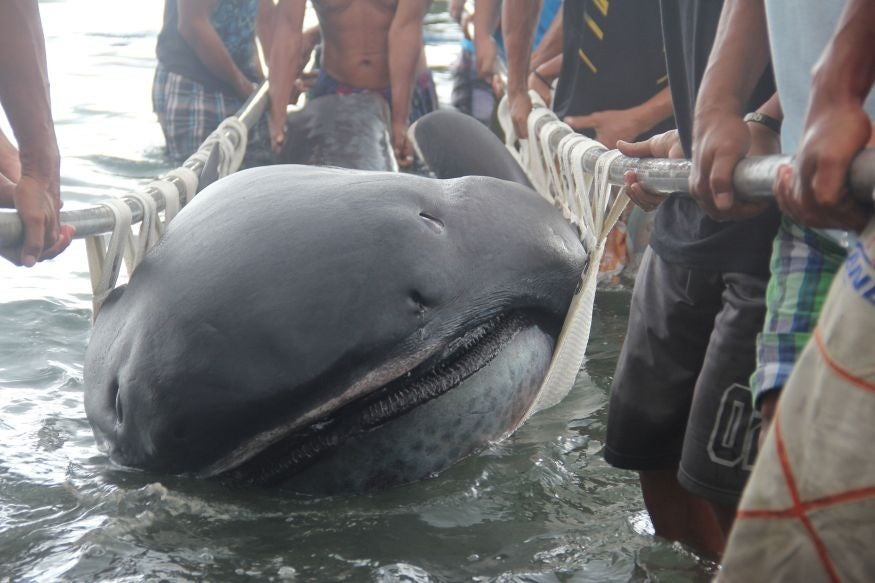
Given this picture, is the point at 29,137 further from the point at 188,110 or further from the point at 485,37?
the point at 188,110

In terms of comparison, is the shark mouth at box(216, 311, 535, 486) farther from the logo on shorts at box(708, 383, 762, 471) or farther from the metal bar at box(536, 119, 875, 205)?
the logo on shorts at box(708, 383, 762, 471)

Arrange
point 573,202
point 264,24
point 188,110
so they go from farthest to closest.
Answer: point 264,24, point 188,110, point 573,202

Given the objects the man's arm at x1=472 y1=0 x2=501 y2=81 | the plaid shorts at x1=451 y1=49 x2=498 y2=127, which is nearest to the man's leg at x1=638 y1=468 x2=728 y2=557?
the man's arm at x1=472 y1=0 x2=501 y2=81

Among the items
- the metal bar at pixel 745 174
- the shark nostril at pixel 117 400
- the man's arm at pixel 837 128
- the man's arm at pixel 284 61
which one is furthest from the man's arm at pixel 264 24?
the man's arm at pixel 837 128

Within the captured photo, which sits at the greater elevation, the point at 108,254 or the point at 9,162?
the point at 9,162

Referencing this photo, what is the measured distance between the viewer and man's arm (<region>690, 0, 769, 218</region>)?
2.12m

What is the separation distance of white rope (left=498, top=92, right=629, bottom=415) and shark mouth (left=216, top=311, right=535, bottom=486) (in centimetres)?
34

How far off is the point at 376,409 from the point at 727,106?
1042mm

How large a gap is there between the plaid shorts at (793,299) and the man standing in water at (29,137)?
1966mm

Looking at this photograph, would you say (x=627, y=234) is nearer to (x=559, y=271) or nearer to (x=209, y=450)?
(x=559, y=271)

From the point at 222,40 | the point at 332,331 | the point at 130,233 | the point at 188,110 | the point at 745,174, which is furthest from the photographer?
the point at 222,40

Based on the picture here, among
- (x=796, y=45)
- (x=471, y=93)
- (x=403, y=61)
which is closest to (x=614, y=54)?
(x=403, y=61)

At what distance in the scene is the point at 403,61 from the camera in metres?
6.17

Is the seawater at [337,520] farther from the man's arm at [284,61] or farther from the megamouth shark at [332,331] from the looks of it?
the man's arm at [284,61]
